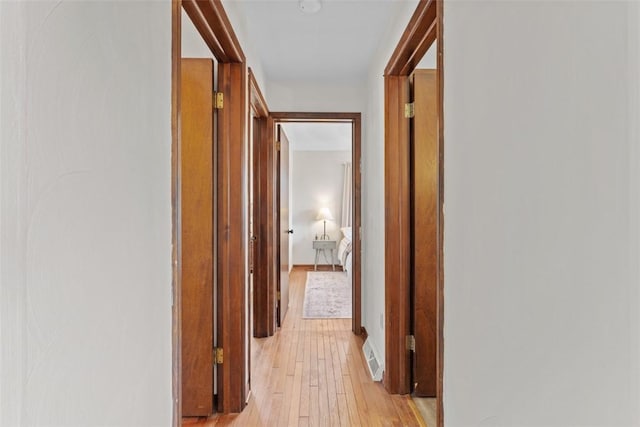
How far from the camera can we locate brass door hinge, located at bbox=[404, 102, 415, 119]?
2.65 m

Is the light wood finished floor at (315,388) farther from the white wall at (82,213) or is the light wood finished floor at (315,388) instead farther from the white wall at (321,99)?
the white wall at (321,99)


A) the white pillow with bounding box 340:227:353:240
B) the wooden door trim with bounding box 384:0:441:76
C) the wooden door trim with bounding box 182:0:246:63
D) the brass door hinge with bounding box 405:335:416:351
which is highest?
the wooden door trim with bounding box 384:0:441:76

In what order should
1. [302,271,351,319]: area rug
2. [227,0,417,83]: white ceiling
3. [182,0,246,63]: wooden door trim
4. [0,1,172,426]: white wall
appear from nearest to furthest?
[0,1,172,426]: white wall, [182,0,246,63]: wooden door trim, [227,0,417,83]: white ceiling, [302,271,351,319]: area rug

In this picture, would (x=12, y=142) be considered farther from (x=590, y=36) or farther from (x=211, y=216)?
(x=211, y=216)

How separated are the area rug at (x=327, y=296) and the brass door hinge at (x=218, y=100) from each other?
9.32 ft

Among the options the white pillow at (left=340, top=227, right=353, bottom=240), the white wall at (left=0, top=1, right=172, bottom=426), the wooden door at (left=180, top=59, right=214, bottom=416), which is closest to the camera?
Result: the white wall at (left=0, top=1, right=172, bottom=426)

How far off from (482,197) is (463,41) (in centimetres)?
52

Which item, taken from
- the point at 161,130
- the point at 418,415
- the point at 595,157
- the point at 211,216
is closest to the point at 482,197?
the point at 595,157

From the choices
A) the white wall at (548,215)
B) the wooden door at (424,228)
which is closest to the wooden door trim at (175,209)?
the white wall at (548,215)

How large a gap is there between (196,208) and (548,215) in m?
1.91

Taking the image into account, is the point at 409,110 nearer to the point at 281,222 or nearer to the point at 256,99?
the point at 256,99

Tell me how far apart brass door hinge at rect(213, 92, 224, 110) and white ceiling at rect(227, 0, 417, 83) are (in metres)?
0.53

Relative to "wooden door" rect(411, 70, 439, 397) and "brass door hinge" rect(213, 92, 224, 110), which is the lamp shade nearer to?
"wooden door" rect(411, 70, 439, 397)

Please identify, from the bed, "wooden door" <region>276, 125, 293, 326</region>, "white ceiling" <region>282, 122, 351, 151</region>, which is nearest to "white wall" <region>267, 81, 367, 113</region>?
"wooden door" <region>276, 125, 293, 326</region>
